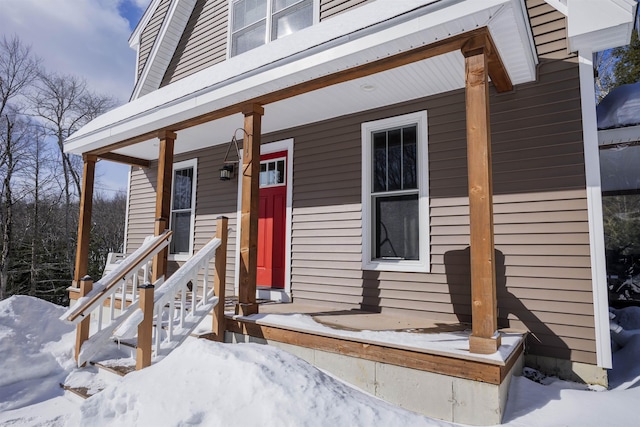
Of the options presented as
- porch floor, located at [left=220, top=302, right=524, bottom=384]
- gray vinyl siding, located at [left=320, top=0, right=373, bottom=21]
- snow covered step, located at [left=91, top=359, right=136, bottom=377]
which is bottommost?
snow covered step, located at [left=91, top=359, right=136, bottom=377]

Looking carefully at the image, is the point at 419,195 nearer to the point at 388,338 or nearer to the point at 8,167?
the point at 388,338

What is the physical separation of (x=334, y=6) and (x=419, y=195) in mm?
2919

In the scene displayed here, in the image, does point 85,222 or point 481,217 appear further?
point 85,222

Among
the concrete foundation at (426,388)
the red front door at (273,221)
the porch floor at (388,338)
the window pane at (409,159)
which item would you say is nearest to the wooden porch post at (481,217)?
the porch floor at (388,338)

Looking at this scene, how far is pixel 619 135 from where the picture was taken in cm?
355

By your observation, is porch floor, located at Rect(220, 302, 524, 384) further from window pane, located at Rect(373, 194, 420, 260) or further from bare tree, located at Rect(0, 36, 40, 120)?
bare tree, located at Rect(0, 36, 40, 120)

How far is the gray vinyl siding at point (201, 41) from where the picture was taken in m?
6.55

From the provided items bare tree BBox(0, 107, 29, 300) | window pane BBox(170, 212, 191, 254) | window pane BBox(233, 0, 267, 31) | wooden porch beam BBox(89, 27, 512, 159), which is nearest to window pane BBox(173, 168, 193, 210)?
window pane BBox(170, 212, 191, 254)

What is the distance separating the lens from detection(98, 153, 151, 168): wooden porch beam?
6644mm

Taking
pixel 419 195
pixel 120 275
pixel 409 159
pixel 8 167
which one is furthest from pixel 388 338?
pixel 8 167

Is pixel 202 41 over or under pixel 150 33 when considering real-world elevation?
under

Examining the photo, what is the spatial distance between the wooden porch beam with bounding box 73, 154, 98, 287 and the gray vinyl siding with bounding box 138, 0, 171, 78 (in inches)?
93.5

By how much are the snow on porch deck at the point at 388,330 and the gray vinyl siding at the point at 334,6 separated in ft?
12.8

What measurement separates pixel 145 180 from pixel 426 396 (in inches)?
265
